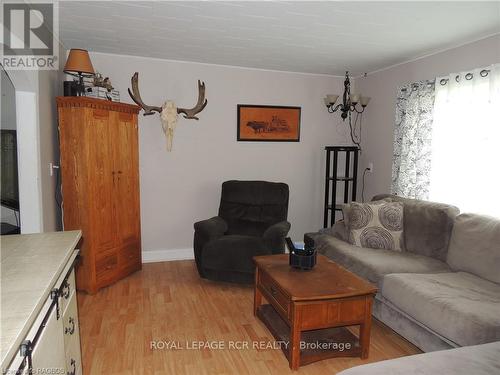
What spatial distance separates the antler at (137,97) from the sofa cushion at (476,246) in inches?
121

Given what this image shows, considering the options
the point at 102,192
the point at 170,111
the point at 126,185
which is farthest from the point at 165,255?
the point at 170,111

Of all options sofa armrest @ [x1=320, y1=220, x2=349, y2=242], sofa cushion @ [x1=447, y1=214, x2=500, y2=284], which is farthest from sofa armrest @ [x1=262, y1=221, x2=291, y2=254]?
sofa cushion @ [x1=447, y1=214, x2=500, y2=284]

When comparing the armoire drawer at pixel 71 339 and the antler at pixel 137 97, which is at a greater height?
the antler at pixel 137 97

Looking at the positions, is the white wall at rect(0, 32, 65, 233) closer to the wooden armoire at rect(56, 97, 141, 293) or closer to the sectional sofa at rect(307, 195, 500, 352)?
the wooden armoire at rect(56, 97, 141, 293)

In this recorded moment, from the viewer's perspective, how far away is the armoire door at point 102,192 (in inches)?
122

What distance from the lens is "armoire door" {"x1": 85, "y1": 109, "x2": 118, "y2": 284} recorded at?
3.09 m

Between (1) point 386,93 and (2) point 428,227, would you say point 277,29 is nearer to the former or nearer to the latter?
(1) point 386,93

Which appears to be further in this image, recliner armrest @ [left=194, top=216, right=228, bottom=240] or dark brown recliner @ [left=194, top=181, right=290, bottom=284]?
recliner armrest @ [left=194, top=216, right=228, bottom=240]

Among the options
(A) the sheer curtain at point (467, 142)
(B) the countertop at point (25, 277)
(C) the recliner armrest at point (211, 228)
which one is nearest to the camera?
(B) the countertop at point (25, 277)

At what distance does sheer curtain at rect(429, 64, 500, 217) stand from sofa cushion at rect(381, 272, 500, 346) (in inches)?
30.3

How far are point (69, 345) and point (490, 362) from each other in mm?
1801

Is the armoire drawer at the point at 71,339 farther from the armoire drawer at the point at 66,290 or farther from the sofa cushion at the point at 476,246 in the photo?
the sofa cushion at the point at 476,246

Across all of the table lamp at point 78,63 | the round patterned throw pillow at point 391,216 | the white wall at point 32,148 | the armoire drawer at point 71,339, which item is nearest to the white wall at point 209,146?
the table lamp at point 78,63

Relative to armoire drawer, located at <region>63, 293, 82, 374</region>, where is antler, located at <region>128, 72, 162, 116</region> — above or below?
above
